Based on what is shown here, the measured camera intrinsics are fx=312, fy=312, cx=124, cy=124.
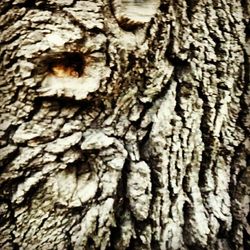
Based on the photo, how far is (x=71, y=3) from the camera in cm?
62

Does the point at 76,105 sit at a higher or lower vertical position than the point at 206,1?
lower

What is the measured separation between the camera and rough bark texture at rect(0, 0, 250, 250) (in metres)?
0.62

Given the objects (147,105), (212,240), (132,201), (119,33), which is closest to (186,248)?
(212,240)

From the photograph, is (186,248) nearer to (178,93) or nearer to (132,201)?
(132,201)

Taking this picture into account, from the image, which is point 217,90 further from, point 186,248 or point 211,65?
point 186,248

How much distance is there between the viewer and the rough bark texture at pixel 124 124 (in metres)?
0.62

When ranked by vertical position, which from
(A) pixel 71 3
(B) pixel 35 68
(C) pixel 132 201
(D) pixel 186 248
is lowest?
(D) pixel 186 248

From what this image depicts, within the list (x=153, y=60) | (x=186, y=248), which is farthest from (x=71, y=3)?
(x=186, y=248)

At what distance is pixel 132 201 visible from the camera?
73 cm

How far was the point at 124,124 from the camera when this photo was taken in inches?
28.5

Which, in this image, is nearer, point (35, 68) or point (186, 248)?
point (35, 68)

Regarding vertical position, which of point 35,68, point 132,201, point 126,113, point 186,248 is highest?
point 35,68

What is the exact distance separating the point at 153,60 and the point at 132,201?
333mm

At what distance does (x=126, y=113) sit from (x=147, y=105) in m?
0.06
